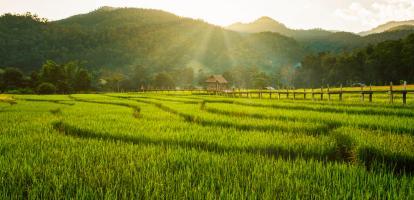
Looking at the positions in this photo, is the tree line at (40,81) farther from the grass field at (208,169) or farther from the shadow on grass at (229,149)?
the grass field at (208,169)

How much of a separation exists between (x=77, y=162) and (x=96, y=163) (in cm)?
27

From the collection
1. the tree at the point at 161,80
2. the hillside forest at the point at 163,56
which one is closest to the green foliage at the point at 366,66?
the hillside forest at the point at 163,56

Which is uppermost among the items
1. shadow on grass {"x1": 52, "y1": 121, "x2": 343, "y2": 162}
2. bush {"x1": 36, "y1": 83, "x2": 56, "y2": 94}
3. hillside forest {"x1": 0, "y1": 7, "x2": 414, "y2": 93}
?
hillside forest {"x1": 0, "y1": 7, "x2": 414, "y2": 93}

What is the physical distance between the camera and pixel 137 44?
138 m

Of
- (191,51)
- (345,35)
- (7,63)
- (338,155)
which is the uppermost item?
(345,35)

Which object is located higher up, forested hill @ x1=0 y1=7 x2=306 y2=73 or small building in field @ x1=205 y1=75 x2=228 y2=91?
forested hill @ x1=0 y1=7 x2=306 y2=73

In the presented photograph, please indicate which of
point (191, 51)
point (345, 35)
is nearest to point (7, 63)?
point (191, 51)

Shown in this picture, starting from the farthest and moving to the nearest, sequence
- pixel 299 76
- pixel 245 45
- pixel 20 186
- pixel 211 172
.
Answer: pixel 245 45 → pixel 299 76 → pixel 211 172 → pixel 20 186

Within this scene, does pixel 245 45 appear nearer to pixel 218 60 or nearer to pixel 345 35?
pixel 218 60

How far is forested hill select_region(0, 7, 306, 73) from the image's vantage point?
353ft

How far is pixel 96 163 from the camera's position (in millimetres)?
4105

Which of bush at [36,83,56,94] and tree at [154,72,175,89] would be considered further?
tree at [154,72,175,89]

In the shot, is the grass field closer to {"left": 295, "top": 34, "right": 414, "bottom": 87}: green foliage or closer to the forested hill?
{"left": 295, "top": 34, "right": 414, "bottom": 87}: green foliage

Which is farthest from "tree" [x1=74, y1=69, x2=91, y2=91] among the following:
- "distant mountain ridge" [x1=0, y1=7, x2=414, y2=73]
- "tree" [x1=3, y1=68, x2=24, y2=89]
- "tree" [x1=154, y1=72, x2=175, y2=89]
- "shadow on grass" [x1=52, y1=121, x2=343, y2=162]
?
"shadow on grass" [x1=52, y1=121, x2=343, y2=162]
